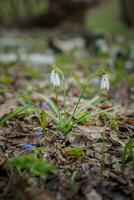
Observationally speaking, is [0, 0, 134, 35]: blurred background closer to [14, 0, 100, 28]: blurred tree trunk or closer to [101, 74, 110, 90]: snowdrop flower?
[14, 0, 100, 28]: blurred tree trunk

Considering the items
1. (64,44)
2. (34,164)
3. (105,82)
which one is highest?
(64,44)

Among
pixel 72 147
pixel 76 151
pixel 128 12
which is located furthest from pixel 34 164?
pixel 128 12

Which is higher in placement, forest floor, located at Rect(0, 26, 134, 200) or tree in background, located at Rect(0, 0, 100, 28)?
tree in background, located at Rect(0, 0, 100, 28)

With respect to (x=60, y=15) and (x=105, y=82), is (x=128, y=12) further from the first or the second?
(x=105, y=82)

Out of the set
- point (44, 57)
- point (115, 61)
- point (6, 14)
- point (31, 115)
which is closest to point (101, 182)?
point (31, 115)

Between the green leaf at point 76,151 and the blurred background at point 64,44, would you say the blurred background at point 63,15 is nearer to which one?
the blurred background at point 64,44

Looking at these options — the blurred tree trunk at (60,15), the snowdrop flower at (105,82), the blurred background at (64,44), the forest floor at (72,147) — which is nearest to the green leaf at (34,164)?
the forest floor at (72,147)

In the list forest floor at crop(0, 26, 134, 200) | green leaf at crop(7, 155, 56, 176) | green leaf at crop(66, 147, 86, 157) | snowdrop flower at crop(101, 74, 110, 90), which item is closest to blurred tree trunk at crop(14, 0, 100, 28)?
forest floor at crop(0, 26, 134, 200)

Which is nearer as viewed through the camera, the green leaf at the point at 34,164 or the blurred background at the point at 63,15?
the green leaf at the point at 34,164

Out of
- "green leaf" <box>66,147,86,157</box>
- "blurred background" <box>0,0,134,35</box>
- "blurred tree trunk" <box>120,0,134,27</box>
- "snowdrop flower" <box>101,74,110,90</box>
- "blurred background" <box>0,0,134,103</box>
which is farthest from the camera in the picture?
"blurred tree trunk" <box>120,0,134,27</box>

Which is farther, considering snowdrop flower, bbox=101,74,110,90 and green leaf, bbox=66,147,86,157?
snowdrop flower, bbox=101,74,110,90

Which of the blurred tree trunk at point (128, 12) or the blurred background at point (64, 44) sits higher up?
the blurred tree trunk at point (128, 12)

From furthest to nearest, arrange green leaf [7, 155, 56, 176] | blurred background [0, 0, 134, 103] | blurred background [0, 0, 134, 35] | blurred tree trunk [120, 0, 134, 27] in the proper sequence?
1. blurred tree trunk [120, 0, 134, 27]
2. blurred background [0, 0, 134, 35]
3. blurred background [0, 0, 134, 103]
4. green leaf [7, 155, 56, 176]

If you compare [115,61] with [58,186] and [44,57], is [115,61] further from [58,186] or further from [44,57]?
[58,186]
